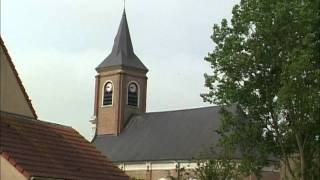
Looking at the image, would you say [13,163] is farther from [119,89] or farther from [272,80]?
[119,89]

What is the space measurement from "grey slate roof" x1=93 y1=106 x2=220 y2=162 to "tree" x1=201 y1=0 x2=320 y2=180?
1082 inches

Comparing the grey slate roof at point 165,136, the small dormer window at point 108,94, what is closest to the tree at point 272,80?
the grey slate roof at point 165,136

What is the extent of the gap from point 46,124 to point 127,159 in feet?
133

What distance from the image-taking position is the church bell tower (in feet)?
214

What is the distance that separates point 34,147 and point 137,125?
47279 millimetres

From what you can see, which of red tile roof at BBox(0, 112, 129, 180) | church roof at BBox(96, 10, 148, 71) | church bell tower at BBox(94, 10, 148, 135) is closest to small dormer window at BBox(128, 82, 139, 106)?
church bell tower at BBox(94, 10, 148, 135)

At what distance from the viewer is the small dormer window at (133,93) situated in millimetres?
66000

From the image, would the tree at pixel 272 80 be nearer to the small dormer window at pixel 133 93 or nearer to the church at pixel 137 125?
the church at pixel 137 125

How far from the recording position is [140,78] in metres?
66.8

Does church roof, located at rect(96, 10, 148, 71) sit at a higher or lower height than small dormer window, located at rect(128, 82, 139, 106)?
higher

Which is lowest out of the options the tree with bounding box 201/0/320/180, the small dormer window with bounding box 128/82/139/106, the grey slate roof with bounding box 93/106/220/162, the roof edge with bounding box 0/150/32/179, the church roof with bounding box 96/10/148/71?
the roof edge with bounding box 0/150/32/179

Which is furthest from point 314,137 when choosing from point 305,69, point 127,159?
point 127,159

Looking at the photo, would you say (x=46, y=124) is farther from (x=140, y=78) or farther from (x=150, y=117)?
(x=140, y=78)

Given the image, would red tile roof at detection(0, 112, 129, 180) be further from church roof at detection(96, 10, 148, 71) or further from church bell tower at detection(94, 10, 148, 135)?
church roof at detection(96, 10, 148, 71)
